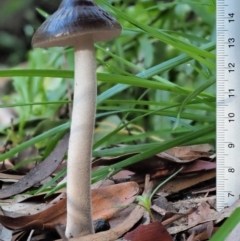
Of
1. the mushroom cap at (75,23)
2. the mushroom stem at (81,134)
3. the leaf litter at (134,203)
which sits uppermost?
the mushroom cap at (75,23)

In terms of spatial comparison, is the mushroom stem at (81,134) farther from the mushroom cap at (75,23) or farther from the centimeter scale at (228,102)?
the centimeter scale at (228,102)

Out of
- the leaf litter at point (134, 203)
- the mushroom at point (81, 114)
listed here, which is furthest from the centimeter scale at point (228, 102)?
the mushroom at point (81, 114)

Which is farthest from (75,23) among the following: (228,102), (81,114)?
(228,102)

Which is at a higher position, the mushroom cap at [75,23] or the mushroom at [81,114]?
the mushroom cap at [75,23]

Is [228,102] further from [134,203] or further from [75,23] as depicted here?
[75,23]

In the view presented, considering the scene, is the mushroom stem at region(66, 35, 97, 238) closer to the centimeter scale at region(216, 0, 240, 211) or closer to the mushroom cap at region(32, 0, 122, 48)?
the mushroom cap at region(32, 0, 122, 48)

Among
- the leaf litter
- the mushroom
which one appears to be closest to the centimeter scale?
the leaf litter
